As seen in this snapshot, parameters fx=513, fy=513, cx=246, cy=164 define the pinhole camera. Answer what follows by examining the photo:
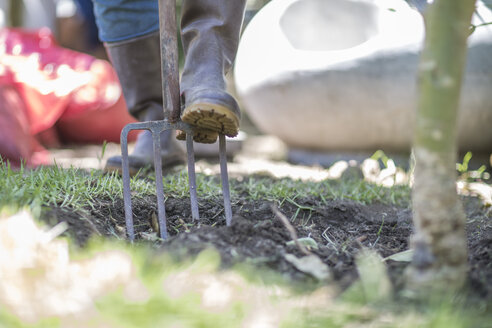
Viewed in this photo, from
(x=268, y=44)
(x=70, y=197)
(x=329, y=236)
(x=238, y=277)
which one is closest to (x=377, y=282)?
(x=238, y=277)

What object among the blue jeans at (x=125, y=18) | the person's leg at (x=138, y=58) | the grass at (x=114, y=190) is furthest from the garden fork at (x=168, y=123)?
the blue jeans at (x=125, y=18)

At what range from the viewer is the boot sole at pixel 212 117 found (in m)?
1.48

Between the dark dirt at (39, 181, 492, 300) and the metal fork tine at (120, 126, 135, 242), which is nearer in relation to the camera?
the dark dirt at (39, 181, 492, 300)

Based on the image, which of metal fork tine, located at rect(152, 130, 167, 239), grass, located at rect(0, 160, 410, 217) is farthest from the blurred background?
metal fork tine, located at rect(152, 130, 167, 239)

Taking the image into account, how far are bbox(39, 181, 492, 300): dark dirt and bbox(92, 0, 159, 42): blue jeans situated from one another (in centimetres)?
77

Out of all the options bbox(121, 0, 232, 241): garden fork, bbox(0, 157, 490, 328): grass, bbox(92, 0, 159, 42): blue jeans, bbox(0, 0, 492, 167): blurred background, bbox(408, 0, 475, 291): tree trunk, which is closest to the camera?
bbox(0, 157, 490, 328): grass

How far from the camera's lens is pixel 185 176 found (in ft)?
6.15

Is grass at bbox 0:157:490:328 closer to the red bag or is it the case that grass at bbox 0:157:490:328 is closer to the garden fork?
the garden fork

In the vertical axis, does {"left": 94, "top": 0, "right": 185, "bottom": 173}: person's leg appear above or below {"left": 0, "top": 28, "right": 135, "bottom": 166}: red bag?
above

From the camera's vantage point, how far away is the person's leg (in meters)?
2.02

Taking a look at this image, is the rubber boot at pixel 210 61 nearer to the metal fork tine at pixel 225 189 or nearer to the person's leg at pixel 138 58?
the metal fork tine at pixel 225 189

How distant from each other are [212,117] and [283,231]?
458 mm

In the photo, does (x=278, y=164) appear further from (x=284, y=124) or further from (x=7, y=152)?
(x=7, y=152)

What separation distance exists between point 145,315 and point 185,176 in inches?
44.3
